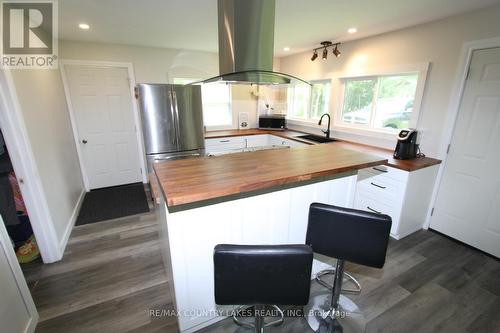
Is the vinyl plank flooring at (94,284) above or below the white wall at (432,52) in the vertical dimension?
below

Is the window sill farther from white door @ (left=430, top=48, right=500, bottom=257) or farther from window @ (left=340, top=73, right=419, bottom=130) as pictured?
white door @ (left=430, top=48, right=500, bottom=257)

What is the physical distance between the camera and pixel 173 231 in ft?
4.34

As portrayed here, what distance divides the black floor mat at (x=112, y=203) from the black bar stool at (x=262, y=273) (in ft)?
8.77

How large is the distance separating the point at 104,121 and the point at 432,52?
473 centimetres

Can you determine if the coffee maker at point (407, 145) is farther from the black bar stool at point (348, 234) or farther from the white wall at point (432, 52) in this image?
the black bar stool at point (348, 234)

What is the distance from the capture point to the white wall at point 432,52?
220 cm

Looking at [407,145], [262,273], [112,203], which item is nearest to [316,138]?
[407,145]

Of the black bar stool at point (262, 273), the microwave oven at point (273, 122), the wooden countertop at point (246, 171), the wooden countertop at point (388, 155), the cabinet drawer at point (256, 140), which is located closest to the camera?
the black bar stool at point (262, 273)

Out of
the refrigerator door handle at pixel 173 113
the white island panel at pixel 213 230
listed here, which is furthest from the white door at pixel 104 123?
the white island panel at pixel 213 230

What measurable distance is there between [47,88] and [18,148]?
1230 millimetres

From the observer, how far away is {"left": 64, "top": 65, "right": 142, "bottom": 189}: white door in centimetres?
358

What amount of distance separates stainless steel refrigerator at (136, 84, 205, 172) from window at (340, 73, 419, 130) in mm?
2408

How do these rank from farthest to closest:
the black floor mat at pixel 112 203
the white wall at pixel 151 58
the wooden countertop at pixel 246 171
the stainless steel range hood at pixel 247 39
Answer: the white wall at pixel 151 58, the black floor mat at pixel 112 203, the stainless steel range hood at pixel 247 39, the wooden countertop at pixel 246 171

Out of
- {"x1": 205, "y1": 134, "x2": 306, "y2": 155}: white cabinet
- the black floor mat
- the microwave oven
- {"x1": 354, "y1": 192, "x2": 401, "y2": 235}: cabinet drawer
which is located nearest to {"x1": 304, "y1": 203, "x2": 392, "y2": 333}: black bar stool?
{"x1": 354, "y1": 192, "x2": 401, "y2": 235}: cabinet drawer
